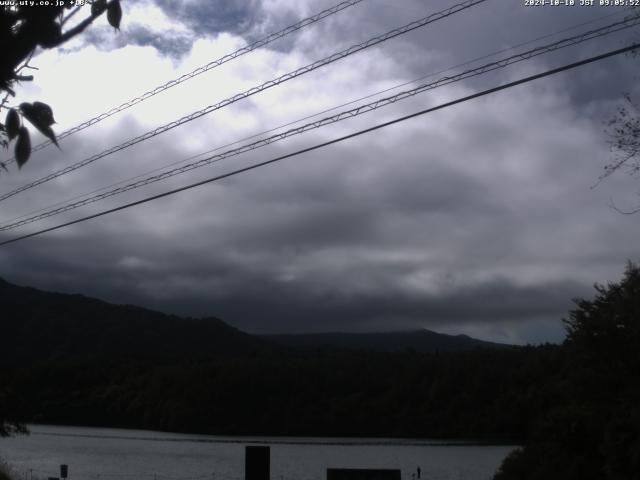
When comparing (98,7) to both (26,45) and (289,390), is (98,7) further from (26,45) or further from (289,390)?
(289,390)

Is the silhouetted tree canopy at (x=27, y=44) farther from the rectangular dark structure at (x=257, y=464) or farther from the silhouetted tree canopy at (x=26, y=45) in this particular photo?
the rectangular dark structure at (x=257, y=464)

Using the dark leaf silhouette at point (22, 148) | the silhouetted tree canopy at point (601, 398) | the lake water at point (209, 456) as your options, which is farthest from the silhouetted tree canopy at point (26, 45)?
the lake water at point (209, 456)

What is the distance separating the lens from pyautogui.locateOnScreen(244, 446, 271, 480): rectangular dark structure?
845 cm

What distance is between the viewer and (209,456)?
9800 centimetres

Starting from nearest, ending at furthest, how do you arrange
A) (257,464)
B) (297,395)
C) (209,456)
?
(257,464), (209,456), (297,395)

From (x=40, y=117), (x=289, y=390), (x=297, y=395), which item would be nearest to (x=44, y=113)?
(x=40, y=117)

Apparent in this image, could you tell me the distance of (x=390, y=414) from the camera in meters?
126

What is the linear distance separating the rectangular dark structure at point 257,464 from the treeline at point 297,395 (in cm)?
10413

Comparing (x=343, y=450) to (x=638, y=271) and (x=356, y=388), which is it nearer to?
(x=356, y=388)

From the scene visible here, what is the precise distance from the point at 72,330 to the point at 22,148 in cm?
15279

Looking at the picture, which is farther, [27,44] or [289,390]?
[289,390]

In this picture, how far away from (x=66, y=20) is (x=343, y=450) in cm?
10352

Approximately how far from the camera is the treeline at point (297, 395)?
116875 millimetres

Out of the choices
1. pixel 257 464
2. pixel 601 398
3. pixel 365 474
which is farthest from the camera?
pixel 601 398
